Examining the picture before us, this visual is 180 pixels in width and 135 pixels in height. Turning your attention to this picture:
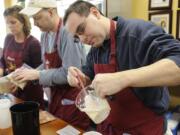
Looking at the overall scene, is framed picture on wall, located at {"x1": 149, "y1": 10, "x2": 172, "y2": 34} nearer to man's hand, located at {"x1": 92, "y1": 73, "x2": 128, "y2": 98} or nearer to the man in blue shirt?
the man in blue shirt

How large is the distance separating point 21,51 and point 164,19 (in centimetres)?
129

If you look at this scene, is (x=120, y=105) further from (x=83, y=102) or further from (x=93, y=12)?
(x=93, y=12)

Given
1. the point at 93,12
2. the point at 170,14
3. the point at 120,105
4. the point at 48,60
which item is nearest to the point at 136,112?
the point at 120,105

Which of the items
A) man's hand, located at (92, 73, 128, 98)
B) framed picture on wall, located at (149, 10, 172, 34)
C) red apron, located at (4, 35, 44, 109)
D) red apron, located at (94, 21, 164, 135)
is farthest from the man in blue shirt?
framed picture on wall, located at (149, 10, 172, 34)

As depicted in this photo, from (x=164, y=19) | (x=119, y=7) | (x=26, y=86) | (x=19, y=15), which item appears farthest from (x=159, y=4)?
(x=26, y=86)

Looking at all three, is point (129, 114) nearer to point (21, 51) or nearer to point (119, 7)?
point (21, 51)

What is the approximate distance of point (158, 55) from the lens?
1.05 metres

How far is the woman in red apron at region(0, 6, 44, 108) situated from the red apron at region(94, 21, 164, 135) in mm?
1142

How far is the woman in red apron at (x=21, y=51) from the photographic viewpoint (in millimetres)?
2322

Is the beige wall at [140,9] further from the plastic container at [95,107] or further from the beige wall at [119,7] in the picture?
the plastic container at [95,107]

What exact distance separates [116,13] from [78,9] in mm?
1435

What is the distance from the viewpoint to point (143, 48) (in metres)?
1.12

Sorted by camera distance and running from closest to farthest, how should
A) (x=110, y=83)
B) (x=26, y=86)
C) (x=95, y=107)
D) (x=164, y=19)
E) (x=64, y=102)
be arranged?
1. (x=110, y=83)
2. (x=95, y=107)
3. (x=64, y=102)
4. (x=26, y=86)
5. (x=164, y=19)

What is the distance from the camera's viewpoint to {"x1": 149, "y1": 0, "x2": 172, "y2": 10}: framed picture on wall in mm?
2377
